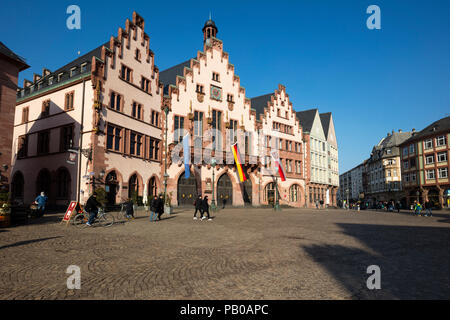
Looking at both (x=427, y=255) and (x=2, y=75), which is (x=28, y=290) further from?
(x=2, y=75)

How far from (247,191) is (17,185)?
28024 millimetres

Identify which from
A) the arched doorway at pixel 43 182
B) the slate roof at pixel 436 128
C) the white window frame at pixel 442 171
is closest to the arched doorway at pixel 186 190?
the arched doorway at pixel 43 182

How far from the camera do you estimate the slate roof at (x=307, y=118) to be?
5764 cm

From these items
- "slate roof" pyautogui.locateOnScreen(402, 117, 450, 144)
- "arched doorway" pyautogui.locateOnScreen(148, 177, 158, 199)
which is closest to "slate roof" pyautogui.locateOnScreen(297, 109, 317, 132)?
"slate roof" pyautogui.locateOnScreen(402, 117, 450, 144)

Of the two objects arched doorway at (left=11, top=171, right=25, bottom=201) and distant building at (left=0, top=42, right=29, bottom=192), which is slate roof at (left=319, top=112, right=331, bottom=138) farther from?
distant building at (left=0, top=42, right=29, bottom=192)

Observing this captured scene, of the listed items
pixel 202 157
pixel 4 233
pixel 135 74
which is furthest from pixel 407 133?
pixel 4 233

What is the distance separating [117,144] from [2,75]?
36.9ft

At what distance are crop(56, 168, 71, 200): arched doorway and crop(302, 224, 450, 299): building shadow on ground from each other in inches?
935

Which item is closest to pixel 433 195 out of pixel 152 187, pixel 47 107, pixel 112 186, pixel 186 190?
pixel 186 190

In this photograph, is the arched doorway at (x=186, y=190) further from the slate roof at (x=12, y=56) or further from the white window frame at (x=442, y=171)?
the white window frame at (x=442, y=171)

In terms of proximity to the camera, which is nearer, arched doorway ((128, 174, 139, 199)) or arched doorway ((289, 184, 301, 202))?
arched doorway ((128, 174, 139, 199))

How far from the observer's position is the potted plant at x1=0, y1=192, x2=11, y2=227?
1485cm

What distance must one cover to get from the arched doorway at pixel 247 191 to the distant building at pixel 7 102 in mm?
29440
